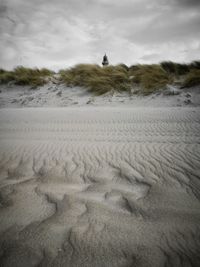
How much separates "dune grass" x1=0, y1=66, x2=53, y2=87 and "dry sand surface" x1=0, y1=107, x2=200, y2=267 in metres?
8.44

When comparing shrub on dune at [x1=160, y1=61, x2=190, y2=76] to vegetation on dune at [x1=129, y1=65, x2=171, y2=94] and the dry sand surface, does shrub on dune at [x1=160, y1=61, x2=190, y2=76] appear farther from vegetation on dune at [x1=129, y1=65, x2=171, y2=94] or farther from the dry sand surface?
the dry sand surface

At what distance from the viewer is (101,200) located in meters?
2.18

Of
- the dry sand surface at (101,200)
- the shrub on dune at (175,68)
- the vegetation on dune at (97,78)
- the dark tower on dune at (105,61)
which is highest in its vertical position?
the dark tower on dune at (105,61)

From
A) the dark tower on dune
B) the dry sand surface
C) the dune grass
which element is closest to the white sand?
the dry sand surface

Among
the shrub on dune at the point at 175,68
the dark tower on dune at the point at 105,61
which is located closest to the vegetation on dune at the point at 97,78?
the shrub on dune at the point at 175,68

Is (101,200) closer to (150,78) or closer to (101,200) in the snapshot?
(101,200)

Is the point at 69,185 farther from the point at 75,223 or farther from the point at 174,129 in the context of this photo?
the point at 174,129

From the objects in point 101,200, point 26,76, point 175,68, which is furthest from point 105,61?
point 101,200

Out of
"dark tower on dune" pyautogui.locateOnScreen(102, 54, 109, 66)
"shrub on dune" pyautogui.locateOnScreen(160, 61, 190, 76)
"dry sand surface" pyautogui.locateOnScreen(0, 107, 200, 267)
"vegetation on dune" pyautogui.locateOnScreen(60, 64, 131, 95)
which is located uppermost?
"dark tower on dune" pyautogui.locateOnScreen(102, 54, 109, 66)

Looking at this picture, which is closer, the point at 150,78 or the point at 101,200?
the point at 101,200

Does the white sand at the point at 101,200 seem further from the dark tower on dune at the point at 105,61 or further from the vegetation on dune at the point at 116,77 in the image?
the dark tower on dune at the point at 105,61

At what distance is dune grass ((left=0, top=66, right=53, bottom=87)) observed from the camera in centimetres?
1210

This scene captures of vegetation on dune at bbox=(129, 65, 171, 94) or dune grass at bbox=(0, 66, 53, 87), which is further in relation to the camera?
dune grass at bbox=(0, 66, 53, 87)

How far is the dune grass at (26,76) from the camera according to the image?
12102 millimetres
